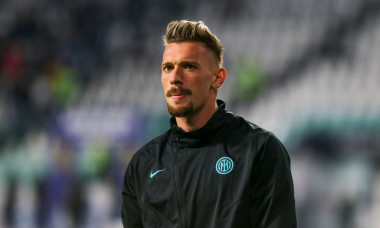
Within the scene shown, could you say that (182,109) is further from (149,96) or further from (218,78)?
(149,96)

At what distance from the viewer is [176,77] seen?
1.64 m

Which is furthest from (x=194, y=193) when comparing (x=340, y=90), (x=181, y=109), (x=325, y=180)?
(x=340, y=90)

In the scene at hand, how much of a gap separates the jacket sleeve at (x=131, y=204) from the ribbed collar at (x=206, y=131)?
0.68 ft

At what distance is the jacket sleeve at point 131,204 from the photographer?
1807mm

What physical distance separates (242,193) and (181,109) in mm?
301

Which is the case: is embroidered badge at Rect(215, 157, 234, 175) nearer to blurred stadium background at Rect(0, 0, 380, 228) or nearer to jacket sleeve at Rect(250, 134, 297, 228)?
jacket sleeve at Rect(250, 134, 297, 228)

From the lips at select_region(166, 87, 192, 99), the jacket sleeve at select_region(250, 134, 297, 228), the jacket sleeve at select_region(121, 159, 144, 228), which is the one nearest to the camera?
the jacket sleeve at select_region(250, 134, 297, 228)

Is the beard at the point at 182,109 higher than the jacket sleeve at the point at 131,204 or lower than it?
higher

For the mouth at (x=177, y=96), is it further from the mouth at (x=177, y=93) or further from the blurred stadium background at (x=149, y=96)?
the blurred stadium background at (x=149, y=96)

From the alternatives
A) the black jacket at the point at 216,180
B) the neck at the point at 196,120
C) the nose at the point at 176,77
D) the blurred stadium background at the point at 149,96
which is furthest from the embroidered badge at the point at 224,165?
the blurred stadium background at the point at 149,96

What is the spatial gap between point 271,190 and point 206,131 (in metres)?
0.27

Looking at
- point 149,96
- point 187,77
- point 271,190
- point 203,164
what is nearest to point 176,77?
point 187,77

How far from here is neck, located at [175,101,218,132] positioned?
171cm

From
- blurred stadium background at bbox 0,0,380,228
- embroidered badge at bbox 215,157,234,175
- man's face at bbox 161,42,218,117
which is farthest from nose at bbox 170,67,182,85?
blurred stadium background at bbox 0,0,380,228
